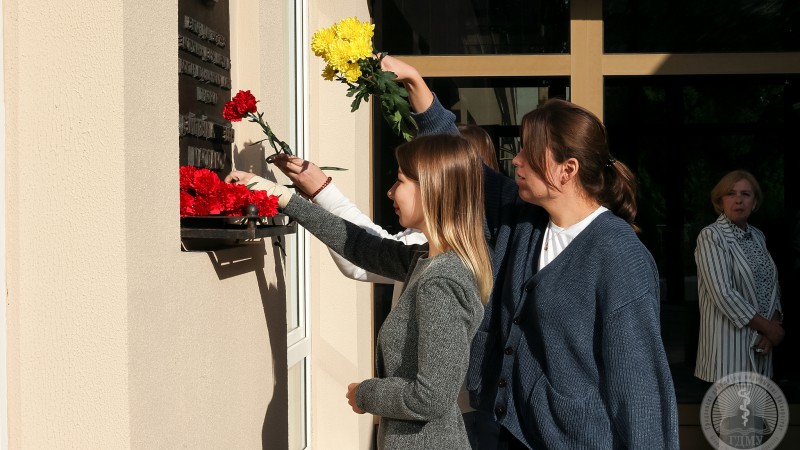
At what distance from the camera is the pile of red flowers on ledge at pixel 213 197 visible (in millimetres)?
2867

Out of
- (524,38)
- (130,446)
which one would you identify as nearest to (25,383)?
(130,446)

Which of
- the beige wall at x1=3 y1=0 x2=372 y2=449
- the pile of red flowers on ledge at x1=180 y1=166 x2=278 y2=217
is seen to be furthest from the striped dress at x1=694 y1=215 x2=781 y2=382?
the beige wall at x1=3 y1=0 x2=372 y2=449

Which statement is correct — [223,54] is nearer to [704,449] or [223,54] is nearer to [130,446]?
[130,446]

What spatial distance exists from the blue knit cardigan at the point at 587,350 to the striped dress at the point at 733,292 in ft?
12.8

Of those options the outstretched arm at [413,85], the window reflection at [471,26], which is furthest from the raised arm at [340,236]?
the window reflection at [471,26]

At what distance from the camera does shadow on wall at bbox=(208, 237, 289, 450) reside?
3.35 metres

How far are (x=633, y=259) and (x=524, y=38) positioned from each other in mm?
4521

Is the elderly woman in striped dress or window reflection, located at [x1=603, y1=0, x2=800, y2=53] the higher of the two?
window reflection, located at [x1=603, y1=0, x2=800, y2=53]

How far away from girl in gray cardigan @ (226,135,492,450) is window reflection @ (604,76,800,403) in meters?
4.51

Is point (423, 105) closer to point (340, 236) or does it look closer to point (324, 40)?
point (324, 40)

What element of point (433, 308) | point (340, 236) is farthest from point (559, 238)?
point (340, 236)

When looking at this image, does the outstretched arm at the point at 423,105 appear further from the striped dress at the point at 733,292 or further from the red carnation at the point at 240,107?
the striped dress at the point at 733,292

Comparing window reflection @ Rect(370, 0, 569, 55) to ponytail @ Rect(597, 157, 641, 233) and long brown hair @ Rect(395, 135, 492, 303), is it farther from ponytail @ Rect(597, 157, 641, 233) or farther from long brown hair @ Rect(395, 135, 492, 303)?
long brown hair @ Rect(395, 135, 492, 303)

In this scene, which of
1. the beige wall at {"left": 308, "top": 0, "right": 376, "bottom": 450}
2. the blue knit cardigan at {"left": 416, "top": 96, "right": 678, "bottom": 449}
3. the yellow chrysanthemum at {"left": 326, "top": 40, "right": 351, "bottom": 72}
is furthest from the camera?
the beige wall at {"left": 308, "top": 0, "right": 376, "bottom": 450}
